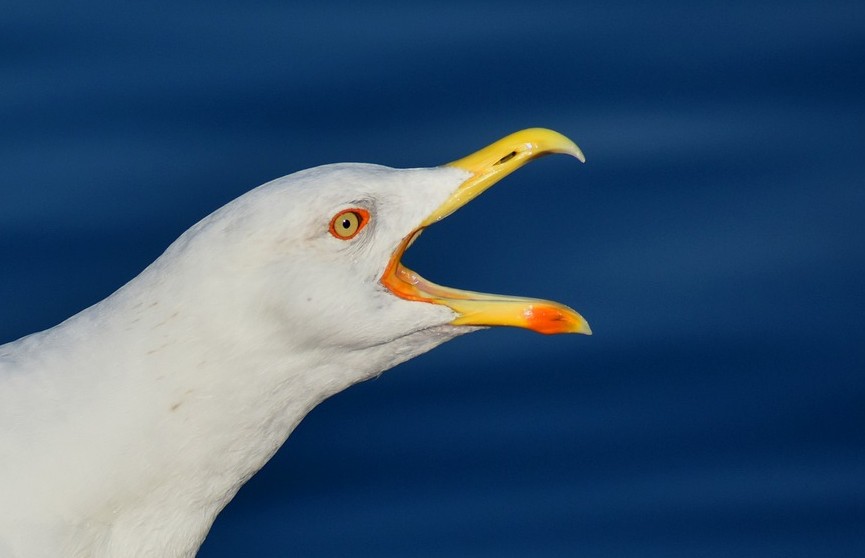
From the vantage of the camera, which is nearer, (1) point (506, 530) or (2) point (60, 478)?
(2) point (60, 478)

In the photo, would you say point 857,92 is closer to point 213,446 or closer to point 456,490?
point 456,490

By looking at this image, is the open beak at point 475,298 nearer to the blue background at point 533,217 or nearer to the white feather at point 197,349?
the white feather at point 197,349

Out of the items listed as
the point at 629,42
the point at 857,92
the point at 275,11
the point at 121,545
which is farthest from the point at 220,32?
the point at 121,545

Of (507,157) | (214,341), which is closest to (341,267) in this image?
(214,341)

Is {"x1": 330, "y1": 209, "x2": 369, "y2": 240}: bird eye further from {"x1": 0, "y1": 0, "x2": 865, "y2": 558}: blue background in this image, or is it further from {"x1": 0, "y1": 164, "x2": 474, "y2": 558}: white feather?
{"x1": 0, "y1": 0, "x2": 865, "y2": 558}: blue background

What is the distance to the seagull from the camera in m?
4.50

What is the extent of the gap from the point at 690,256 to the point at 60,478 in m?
2.86

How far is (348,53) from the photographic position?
704 centimetres

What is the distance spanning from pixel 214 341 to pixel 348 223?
1.44ft

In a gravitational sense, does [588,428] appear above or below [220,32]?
below

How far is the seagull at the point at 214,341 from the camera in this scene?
177 inches

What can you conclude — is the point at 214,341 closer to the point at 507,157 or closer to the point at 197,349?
the point at 197,349

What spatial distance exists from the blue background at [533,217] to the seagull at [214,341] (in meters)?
1.69

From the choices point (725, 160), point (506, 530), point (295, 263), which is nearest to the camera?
point (295, 263)
